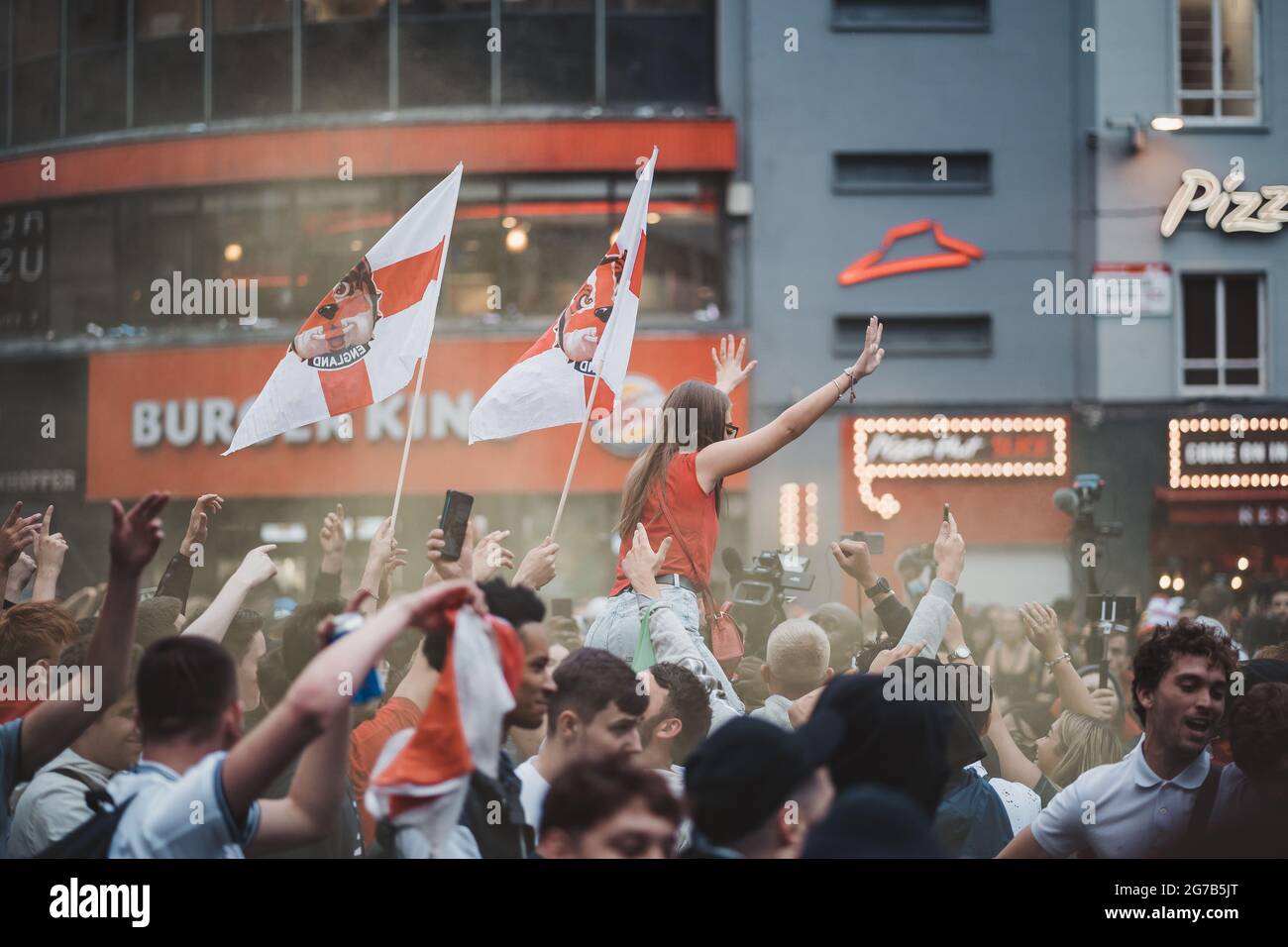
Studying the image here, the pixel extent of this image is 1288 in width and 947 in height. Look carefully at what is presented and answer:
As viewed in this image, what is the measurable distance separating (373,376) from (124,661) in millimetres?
2226

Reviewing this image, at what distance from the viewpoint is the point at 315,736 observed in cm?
267

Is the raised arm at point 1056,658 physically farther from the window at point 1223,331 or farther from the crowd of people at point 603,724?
the window at point 1223,331

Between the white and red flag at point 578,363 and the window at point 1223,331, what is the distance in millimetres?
12665

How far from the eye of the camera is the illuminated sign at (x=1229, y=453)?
15.9 metres

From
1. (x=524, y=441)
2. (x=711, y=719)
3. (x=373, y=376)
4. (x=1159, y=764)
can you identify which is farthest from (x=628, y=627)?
(x=524, y=441)

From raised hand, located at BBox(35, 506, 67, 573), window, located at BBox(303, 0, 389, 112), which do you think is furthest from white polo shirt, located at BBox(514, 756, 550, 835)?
window, located at BBox(303, 0, 389, 112)

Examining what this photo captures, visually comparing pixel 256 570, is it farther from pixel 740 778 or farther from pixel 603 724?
pixel 740 778

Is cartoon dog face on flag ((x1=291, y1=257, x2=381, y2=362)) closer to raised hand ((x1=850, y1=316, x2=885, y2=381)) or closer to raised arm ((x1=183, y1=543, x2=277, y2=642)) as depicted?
raised arm ((x1=183, y1=543, x2=277, y2=642))

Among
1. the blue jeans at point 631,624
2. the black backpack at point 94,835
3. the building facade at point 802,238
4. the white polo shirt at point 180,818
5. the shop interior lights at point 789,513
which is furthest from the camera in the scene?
the building facade at point 802,238

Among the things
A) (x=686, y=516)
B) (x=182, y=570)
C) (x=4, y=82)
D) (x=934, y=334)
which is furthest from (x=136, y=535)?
(x=4, y=82)

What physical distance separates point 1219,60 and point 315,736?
16.7m

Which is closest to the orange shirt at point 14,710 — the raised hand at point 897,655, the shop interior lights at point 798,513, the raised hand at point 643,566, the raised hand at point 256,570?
the raised hand at point 256,570

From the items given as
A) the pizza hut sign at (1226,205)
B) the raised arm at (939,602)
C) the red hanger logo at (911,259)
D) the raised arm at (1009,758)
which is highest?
the pizza hut sign at (1226,205)
